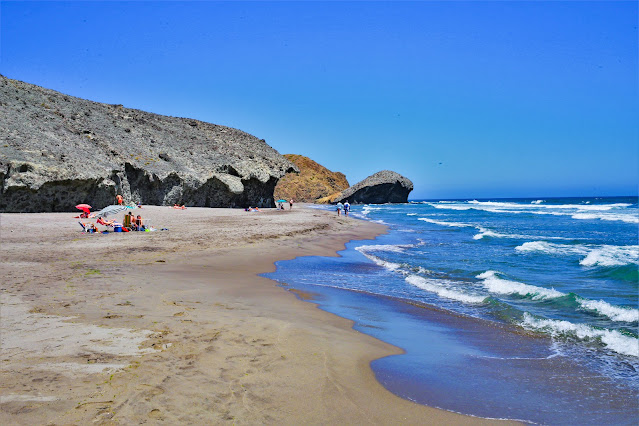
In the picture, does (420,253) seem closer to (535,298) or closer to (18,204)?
(535,298)

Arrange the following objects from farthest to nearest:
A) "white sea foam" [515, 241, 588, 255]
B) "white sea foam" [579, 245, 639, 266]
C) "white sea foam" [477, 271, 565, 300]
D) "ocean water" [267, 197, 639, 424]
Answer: "white sea foam" [515, 241, 588, 255]
"white sea foam" [579, 245, 639, 266]
"white sea foam" [477, 271, 565, 300]
"ocean water" [267, 197, 639, 424]

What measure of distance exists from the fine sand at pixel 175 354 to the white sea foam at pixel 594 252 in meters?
10.5

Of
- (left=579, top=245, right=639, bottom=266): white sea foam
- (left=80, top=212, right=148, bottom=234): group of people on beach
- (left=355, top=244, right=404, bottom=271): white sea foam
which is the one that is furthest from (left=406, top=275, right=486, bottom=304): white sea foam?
(left=80, top=212, right=148, bottom=234): group of people on beach

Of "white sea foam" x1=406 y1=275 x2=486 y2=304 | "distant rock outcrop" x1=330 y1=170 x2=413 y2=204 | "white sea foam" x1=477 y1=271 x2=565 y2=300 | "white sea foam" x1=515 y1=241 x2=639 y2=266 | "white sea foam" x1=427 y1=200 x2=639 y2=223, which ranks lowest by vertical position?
"white sea foam" x1=406 y1=275 x2=486 y2=304

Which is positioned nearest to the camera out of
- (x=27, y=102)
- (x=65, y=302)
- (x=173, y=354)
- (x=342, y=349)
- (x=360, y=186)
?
(x=173, y=354)

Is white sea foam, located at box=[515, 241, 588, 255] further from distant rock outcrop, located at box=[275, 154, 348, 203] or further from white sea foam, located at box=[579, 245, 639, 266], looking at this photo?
distant rock outcrop, located at box=[275, 154, 348, 203]

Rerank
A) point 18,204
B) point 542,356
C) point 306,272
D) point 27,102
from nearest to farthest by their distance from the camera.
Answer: point 542,356 → point 306,272 → point 18,204 → point 27,102

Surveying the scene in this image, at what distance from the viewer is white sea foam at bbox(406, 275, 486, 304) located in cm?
826

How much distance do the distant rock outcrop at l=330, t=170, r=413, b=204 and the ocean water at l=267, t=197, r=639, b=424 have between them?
77.8 metres

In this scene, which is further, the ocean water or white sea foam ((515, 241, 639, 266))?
white sea foam ((515, 241, 639, 266))

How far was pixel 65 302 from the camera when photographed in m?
5.70

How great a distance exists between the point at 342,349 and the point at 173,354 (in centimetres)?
190

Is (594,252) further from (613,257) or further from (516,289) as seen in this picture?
(516,289)

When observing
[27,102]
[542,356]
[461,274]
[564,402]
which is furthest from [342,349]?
[27,102]
